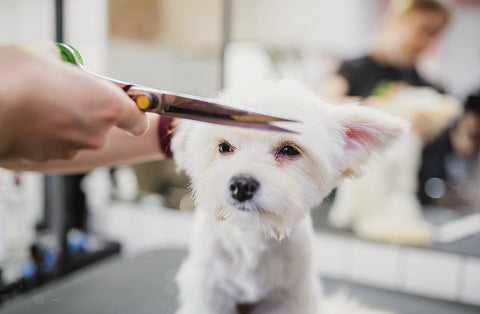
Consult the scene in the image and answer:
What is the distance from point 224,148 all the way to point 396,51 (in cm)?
109

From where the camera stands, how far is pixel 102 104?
0.35 metres

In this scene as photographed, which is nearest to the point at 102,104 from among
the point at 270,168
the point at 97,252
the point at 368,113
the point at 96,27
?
the point at 270,168

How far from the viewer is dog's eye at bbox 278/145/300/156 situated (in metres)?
0.50

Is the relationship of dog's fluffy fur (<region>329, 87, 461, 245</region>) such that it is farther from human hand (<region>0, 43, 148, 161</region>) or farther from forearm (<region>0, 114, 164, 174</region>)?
human hand (<region>0, 43, 148, 161</region>)

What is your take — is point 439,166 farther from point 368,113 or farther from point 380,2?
point 368,113

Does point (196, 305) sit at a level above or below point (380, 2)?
below

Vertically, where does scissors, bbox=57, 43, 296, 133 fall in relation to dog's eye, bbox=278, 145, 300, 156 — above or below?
above

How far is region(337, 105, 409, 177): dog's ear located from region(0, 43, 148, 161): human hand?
31cm

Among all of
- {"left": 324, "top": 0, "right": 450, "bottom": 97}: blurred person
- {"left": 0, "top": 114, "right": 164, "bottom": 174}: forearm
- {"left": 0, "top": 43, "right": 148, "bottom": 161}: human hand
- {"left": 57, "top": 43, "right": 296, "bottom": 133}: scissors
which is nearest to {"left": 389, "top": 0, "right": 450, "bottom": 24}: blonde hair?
{"left": 324, "top": 0, "right": 450, "bottom": 97}: blurred person

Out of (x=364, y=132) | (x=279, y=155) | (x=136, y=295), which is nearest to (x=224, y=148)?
(x=279, y=155)

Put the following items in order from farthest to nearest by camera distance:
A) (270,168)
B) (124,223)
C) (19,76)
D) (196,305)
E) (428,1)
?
1. (124,223)
2. (428,1)
3. (196,305)
4. (270,168)
5. (19,76)

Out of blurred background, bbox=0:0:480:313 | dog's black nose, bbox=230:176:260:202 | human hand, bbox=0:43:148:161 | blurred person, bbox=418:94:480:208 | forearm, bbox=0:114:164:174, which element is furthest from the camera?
blurred person, bbox=418:94:480:208

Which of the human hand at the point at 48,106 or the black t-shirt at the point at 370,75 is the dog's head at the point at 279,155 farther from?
the black t-shirt at the point at 370,75

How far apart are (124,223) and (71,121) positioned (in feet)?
6.25
